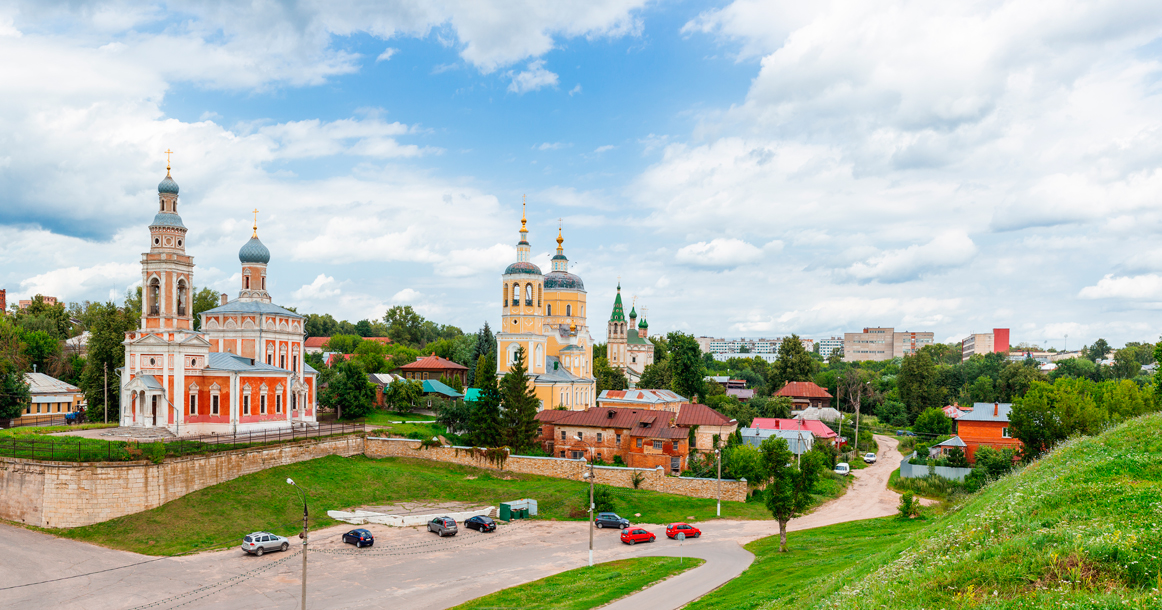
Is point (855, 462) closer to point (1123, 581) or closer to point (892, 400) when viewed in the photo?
point (892, 400)

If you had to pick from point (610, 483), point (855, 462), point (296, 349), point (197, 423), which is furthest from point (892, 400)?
point (197, 423)

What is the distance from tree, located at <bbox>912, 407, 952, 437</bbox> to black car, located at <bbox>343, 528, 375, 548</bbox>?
58505mm

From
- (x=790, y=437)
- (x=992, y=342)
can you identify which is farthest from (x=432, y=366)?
(x=992, y=342)

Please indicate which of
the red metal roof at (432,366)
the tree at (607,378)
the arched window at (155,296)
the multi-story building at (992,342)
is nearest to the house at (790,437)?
the tree at (607,378)

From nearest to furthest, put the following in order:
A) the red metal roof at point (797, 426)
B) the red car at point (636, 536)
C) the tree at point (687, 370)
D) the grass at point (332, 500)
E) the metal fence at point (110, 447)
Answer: the grass at point (332, 500), the metal fence at point (110, 447), the red car at point (636, 536), the red metal roof at point (797, 426), the tree at point (687, 370)

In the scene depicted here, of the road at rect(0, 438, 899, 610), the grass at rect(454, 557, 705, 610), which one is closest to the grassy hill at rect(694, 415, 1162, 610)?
the grass at rect(454, 557, 705, 610)

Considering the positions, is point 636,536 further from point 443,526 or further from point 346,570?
point 346,570

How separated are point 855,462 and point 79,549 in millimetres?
52978

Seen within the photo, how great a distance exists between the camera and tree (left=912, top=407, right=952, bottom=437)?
7138 cm

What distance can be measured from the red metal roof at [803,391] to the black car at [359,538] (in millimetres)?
63055

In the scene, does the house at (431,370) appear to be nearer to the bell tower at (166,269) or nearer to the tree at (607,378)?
the tree at (607,378)

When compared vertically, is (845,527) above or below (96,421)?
below

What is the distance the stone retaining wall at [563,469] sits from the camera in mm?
43688

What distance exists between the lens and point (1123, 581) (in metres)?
9.88
